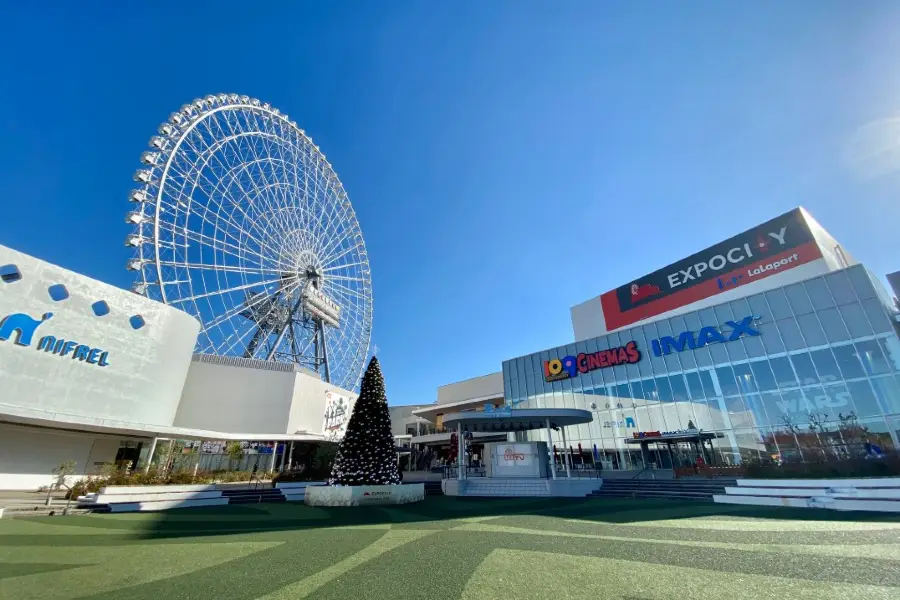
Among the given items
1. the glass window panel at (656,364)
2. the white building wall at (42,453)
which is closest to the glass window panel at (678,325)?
the glass window panel at (656,364)

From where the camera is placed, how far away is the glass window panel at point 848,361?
19891 mm

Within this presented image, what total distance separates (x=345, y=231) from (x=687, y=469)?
3811 centimetres

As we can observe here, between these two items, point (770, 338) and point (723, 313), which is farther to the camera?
point (723, 313)

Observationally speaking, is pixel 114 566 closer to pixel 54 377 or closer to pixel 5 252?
pixel 54 377

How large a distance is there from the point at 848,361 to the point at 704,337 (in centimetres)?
700

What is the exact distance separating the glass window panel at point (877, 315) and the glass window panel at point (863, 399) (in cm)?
301

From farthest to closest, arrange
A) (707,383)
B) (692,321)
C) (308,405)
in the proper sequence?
(308,405)
(692,321)
(707,383)

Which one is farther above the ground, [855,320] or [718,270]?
[718,270]

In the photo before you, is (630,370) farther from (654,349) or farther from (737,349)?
(737,349)

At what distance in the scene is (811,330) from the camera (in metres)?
21.9

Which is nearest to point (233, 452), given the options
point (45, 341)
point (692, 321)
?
point (45, 341)

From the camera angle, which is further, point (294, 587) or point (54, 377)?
point (54, 377)

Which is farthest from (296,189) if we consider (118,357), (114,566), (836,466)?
(836,466)

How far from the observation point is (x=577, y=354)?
32750 mm
